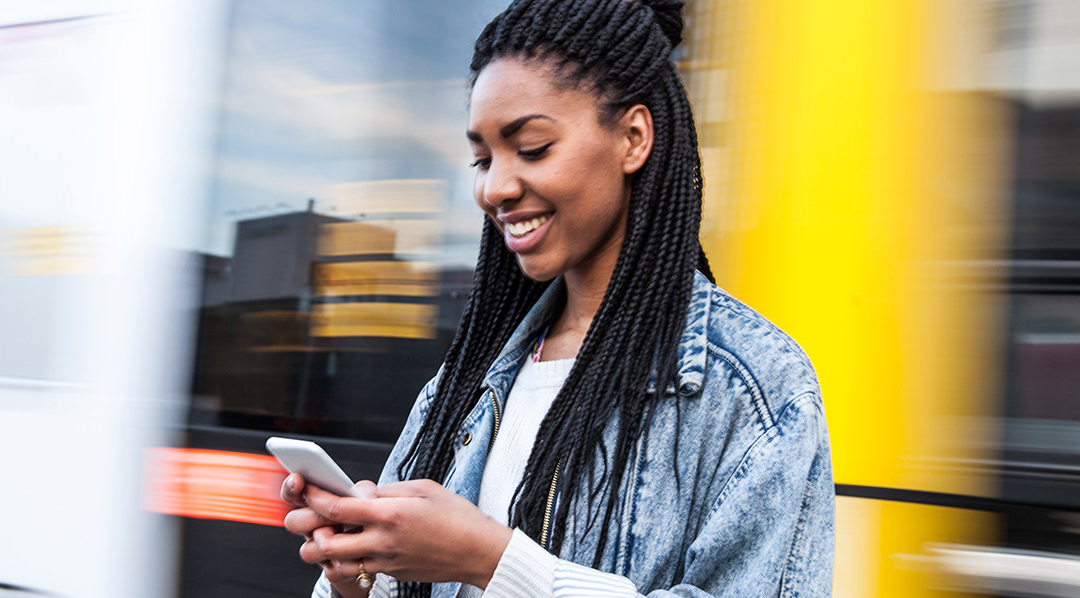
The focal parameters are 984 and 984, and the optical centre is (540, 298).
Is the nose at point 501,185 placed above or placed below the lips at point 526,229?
above

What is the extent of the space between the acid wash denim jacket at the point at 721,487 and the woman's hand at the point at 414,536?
0.03 meters

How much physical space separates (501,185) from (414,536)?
486 millimetres

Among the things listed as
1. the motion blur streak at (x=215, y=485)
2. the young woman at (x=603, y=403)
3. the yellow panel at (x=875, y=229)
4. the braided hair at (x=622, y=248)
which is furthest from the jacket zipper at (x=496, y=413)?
the motion blur streak at (x=215, y=485)

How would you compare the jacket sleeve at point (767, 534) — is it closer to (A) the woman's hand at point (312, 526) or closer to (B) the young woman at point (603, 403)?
(B) the young woman at point (603, 403)

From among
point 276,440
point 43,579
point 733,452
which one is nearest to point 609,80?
point 733,452

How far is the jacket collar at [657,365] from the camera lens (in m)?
1.26

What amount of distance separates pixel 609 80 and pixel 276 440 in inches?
25.1

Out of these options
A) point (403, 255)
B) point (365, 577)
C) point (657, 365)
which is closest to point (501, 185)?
point (657, 365)

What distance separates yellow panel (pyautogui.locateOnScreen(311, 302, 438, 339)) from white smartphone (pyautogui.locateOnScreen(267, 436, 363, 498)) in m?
1.09

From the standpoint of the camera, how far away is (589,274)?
1438 millimetres

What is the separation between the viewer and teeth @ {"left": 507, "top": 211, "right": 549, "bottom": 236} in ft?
4.45

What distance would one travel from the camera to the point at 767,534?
1121 millimetres

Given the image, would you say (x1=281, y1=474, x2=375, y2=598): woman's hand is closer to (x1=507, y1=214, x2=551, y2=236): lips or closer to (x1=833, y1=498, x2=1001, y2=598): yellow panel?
(x1=507, y1=214, x2=551, y2=236): lips

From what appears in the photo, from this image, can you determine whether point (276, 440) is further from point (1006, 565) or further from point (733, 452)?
point (1006, 565)
